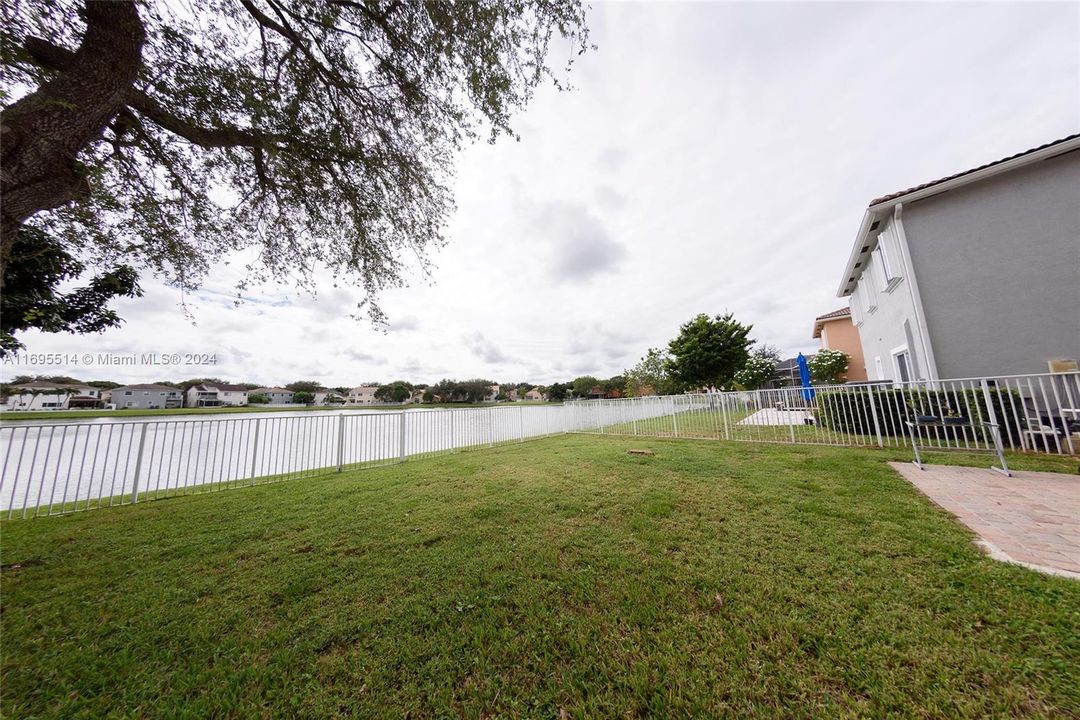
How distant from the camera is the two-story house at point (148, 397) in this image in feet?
60.2

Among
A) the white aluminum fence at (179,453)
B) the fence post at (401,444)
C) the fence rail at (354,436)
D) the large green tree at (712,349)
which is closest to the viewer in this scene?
the white aluminum fence at (179,453)

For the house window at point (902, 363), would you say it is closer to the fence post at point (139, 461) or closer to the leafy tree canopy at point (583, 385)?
the fence post at point (139, 461)

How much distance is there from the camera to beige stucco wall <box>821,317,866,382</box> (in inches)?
679

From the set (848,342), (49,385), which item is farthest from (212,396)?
(848,342)

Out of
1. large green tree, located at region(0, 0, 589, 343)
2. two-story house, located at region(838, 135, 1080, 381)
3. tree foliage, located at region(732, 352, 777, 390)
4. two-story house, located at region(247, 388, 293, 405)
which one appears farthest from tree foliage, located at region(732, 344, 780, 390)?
two-story house, located at region(247, 388, 293, 405)

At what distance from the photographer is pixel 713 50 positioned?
232 inches

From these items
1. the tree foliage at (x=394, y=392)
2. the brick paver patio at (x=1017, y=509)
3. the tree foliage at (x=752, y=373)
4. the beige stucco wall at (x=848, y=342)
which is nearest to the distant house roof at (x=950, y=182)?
the brick paver patio at (x=1017, y=509)

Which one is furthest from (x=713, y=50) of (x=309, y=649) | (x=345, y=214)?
(x=309, y=649)

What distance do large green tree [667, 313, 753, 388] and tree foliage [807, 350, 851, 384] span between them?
153 inches

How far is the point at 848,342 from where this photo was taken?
1777 centimetres

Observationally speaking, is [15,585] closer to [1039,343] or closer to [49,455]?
[49,455]

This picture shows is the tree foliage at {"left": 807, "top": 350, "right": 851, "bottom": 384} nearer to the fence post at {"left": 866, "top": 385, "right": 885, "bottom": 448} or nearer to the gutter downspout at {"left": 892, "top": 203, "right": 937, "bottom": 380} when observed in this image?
the gutter downspout at {"left": 892, "top": 203, "right": 937, "bottom": 380}

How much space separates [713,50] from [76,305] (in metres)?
12.5

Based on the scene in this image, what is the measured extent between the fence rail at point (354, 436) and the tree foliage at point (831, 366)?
9.23 m
